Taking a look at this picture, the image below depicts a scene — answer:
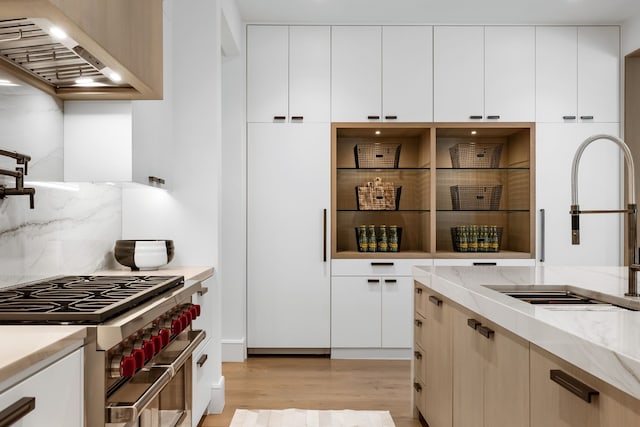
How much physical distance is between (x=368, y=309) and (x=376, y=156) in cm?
132

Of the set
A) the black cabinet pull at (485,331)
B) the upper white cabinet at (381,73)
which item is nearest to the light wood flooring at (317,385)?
the black cabinet pull at (485,331)

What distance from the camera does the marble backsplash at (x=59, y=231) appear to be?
201 cm

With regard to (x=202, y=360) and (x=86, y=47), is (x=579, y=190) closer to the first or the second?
(x=202, y=360)

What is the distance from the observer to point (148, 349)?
1.68m

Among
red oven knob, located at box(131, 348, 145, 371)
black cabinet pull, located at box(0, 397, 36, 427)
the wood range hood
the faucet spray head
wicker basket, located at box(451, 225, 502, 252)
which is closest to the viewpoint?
black cabinet pull, located at box(0, 397, 36, 427)

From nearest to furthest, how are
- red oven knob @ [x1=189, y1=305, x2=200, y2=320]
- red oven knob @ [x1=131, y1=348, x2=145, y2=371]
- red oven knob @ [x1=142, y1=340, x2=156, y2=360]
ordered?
red oven knob @ [x1=131, y1=348, x2=145, y2=371], red oven knob @ [x1=142, y1=340, x2=156, y2=360], red oven knob @ [x1=189, y1=305, x2=200, y2=320]

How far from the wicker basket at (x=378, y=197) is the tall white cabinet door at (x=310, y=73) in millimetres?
694

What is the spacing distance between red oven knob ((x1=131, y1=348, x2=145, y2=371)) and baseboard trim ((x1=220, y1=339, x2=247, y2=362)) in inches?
103

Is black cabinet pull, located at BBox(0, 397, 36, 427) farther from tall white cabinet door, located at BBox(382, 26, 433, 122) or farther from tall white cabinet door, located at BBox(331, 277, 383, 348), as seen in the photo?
tall white cabinet door, located at BBox(382, 26, 433, 122)

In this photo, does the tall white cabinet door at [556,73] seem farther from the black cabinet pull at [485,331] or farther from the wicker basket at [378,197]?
the black cabinet pull at [485,331]

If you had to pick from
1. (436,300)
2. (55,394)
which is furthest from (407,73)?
(55,394)

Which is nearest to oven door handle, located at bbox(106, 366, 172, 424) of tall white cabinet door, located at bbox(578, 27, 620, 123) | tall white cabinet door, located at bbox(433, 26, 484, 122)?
tall white cabinet door, located at bbox(433, 26, 484, 122)

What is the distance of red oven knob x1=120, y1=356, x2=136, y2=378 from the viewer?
1.47 metres

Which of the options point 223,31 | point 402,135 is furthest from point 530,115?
point 223,31
